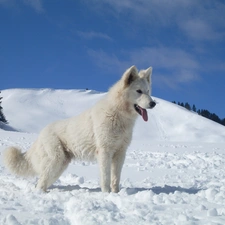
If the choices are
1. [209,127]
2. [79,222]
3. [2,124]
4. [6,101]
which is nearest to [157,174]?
[79,222]

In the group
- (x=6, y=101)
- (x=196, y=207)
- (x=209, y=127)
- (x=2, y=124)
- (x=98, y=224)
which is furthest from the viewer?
(x=6, y=101)

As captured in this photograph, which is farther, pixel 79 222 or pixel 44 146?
pixel 44 146

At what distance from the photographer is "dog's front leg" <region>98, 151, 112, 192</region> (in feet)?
21.3

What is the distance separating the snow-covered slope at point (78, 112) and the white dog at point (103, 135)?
62.0 m

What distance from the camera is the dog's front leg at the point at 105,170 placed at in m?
6.50

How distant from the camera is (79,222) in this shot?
4.10 meters

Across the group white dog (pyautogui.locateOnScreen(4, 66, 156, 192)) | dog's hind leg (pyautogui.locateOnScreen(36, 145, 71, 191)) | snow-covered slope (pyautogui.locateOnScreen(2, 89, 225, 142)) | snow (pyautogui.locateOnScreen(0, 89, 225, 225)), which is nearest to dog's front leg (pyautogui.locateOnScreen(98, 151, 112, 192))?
white dog (pyautogui.locateOnScreen(4, 66, 156, 192))

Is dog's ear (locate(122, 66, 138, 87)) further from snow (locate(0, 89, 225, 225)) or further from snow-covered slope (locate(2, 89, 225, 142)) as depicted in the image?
snow-covered slope (locate(2, 89, 225, 142))

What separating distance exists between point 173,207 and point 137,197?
2.66 feet

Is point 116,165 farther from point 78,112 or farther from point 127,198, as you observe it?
point 78,112

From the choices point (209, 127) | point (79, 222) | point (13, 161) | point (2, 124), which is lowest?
point (79, 222)

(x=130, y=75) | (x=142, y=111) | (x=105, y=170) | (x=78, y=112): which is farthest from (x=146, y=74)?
(x=78, y=112)

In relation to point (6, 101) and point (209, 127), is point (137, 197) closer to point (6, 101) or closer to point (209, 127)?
point (209, 127)

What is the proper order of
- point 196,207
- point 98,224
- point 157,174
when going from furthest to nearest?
point 157,174, point 196,207, point 98,224
